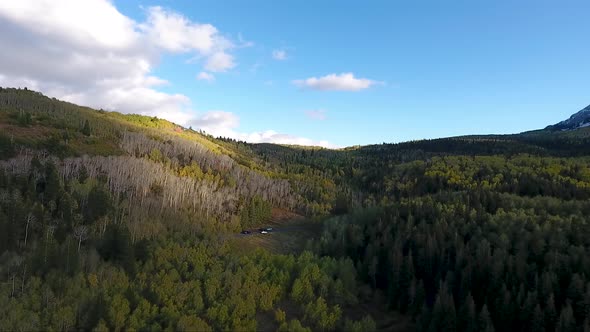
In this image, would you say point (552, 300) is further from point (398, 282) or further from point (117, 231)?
point (117, 231)

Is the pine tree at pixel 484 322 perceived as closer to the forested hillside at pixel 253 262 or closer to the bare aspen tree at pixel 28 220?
the forested hillside at pixel 253 262

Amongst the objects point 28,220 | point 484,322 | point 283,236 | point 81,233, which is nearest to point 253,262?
point 81,233

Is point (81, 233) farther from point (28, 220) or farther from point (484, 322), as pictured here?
point (484, 322)

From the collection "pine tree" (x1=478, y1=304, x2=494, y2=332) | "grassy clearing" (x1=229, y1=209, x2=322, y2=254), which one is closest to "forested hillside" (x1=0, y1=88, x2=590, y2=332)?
Result: "pine tree" (x1=478, y1=304, x2=494, y2=332)

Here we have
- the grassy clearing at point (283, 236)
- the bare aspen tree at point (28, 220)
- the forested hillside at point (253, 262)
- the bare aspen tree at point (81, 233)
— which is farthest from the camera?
the grassy clearing at point (283, 236)

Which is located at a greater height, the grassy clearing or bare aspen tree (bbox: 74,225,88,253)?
bare aspen tree (bbox: 74,225,88,253)

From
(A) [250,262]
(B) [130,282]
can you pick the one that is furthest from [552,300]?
(B) [130,282]

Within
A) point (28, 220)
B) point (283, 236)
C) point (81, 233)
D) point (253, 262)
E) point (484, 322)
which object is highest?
point (28, 220)

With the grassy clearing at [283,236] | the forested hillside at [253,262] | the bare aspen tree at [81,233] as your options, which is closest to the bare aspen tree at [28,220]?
the forested hillside at [253,262]

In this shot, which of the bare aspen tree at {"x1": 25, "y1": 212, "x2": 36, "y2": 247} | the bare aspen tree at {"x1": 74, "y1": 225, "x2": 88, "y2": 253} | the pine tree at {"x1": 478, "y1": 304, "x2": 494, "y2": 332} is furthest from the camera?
the bare aspen tree at {"x1": 74, "y1": 225, "x2": 88, "y2": 253}

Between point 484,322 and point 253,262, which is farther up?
point 253,262

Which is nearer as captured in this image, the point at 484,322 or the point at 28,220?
the point at 484,322

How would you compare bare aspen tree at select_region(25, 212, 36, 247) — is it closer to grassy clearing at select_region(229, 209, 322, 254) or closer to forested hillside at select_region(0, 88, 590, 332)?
forested hillside at select_region(0, 88, 590, 332)
